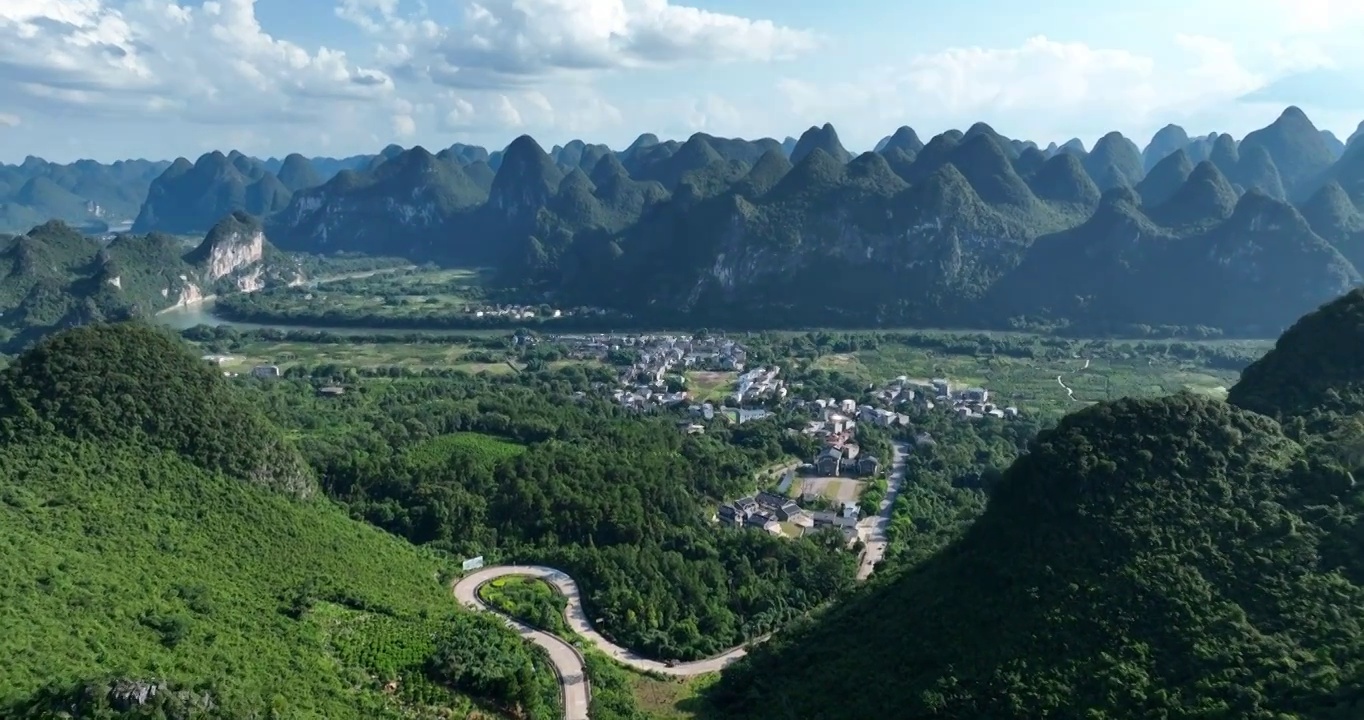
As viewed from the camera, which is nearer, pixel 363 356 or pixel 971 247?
pixel 363 356

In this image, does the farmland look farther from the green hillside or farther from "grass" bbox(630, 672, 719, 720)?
"grass" bbox(630, 672, 719, 720)

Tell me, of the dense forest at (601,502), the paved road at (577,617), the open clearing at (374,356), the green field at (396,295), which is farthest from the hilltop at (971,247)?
the paved road at (577,617)

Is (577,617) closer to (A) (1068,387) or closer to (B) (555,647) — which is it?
(B) (555,647)

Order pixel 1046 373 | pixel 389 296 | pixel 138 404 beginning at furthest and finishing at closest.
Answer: pixel 389 296 < pixel 1046 373 < pixel 138 404

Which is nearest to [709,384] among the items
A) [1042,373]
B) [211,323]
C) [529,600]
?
[1042,373]

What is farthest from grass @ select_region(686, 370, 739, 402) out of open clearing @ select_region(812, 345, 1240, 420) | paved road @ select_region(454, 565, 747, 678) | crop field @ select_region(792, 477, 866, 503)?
paved road @ select_region(454, 565, 747, 678)

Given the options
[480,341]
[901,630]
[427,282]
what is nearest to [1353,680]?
[901,630]

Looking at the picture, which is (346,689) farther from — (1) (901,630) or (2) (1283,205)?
(2) (1283,205)
